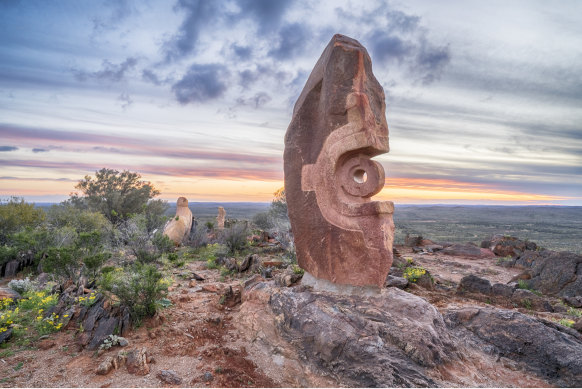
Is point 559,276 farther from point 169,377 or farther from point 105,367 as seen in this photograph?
point 105,367

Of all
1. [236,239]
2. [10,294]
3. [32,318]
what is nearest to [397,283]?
[236,239]

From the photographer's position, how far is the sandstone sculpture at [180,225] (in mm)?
15289

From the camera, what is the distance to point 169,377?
3.91m

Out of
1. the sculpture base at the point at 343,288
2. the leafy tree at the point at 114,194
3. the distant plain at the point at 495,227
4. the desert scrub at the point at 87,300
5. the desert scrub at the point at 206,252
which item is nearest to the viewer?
the desert scrub at the point at 87,300

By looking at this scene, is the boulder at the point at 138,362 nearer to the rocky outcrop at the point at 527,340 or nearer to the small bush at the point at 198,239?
the rocky outcrop at the point at 527,340

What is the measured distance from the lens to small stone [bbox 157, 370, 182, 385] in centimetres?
388

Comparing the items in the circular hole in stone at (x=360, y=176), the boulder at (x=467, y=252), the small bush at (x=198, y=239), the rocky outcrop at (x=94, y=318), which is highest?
the circular hole in stone at (x=360, y=176)

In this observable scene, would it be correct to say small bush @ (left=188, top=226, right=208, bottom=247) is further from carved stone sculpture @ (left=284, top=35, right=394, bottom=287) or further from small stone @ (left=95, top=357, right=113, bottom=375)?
small stone @ (left=95, top=357, right=113, bottom=375)

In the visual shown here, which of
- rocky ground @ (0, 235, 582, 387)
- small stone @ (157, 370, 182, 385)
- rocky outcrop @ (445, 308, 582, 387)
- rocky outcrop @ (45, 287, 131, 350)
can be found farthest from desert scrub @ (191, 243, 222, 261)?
rocky outcrop @ (445, 308, 582, 387)

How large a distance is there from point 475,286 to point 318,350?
5.85 m

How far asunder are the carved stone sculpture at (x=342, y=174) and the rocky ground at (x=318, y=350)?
611 millimetres

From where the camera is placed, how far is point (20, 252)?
10.0 metres

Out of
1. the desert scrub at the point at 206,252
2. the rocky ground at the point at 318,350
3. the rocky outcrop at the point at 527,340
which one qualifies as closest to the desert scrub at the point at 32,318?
the rocky ground at the point at 318,350

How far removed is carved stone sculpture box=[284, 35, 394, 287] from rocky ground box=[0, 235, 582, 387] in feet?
2.01
